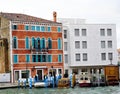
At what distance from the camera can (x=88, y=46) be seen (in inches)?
2726

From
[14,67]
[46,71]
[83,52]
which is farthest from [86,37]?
[14,67]

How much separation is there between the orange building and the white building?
82.7 inches

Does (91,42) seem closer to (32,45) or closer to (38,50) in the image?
(38,50)

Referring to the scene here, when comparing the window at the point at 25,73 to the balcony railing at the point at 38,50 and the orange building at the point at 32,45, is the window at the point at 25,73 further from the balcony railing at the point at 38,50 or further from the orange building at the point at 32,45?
the balcony railing at the point at 38,50

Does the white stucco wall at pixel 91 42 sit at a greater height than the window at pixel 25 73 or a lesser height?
greater

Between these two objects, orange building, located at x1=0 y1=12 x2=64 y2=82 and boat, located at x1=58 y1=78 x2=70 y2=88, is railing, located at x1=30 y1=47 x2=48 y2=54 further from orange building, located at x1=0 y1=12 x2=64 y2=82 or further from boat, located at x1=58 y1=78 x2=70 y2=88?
boat, located at x1=58 y1=78 x2=70 y2=88

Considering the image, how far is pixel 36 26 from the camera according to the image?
64.1 metres

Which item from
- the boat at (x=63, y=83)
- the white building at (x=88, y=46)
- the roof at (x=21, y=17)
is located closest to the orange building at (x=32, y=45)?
the roof at (x=21, y=17)

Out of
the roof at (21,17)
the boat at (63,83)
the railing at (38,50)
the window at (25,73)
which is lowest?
the boat at (63,83)

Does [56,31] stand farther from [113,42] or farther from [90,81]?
[90,81]

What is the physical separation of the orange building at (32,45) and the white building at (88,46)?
210 cm

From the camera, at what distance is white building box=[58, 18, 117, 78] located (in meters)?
68.0

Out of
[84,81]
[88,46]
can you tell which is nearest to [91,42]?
[88,46]

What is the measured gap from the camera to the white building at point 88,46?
68000 mm
